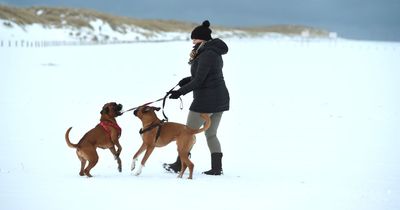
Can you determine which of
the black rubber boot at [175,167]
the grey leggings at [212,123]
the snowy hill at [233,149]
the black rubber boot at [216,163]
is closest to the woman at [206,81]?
the grey leggings at [212,123]

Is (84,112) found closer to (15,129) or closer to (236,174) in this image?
(15,129)

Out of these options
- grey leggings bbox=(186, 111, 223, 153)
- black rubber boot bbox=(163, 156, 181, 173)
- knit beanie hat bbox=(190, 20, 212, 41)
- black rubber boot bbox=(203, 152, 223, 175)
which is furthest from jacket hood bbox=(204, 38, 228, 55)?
black rubber boot bbox=(163, 156, 181, 173)

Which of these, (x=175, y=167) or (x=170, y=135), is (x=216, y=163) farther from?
(x=170, y=135)

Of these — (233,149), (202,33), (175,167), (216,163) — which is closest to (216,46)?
(202,33)

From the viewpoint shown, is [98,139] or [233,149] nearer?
[98,139]

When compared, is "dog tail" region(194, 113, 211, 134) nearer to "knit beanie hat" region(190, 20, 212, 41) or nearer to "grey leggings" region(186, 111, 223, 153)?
"grey leggings" region(186, 111, 223, 153)

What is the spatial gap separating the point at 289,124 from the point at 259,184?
7265mm

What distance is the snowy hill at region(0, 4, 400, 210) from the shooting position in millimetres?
6453

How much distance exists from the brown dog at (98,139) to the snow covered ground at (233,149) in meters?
0.30

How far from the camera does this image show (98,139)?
7.62 metres

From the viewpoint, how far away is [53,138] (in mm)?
11539

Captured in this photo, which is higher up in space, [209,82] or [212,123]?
[209,82]

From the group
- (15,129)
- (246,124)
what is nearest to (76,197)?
(15,129)

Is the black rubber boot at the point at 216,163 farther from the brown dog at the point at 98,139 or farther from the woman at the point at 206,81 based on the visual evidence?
the brown dog at the point at 98,139
